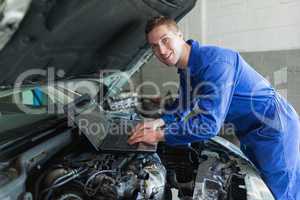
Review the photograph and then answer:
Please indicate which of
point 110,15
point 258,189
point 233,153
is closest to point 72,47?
point 110,15

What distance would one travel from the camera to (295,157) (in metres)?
1.84

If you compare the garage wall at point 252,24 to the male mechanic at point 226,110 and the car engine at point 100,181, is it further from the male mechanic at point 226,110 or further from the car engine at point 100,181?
the car engine at point 100,181

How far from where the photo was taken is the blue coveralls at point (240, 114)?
4.68ft

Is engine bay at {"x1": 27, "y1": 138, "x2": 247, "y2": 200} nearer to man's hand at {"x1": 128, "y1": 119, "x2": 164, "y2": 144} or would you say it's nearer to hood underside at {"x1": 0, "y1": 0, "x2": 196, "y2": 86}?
man's hand at {"x1": 128, "y1": 119, "x2": 164, "y2": 144}

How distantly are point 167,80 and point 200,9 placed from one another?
1.13 metres

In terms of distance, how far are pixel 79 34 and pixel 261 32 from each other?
114 inches

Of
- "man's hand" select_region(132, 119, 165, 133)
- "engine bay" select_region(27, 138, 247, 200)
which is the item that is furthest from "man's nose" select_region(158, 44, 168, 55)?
"engine bay" select_region(27, 138, 247, 200)

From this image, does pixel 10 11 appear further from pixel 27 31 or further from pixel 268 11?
pixel 268 11

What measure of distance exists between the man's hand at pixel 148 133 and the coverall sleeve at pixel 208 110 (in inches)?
1.7

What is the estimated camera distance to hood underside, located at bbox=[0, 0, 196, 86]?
132cm

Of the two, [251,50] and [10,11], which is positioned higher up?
[251,50]

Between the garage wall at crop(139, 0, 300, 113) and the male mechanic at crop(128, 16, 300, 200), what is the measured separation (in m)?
2.07

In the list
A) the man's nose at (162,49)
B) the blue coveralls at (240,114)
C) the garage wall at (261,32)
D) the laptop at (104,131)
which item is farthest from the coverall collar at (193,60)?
the garage wall at (261,32)

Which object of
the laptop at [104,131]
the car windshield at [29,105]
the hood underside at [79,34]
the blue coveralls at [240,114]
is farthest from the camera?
the car windshield at [29,105]
